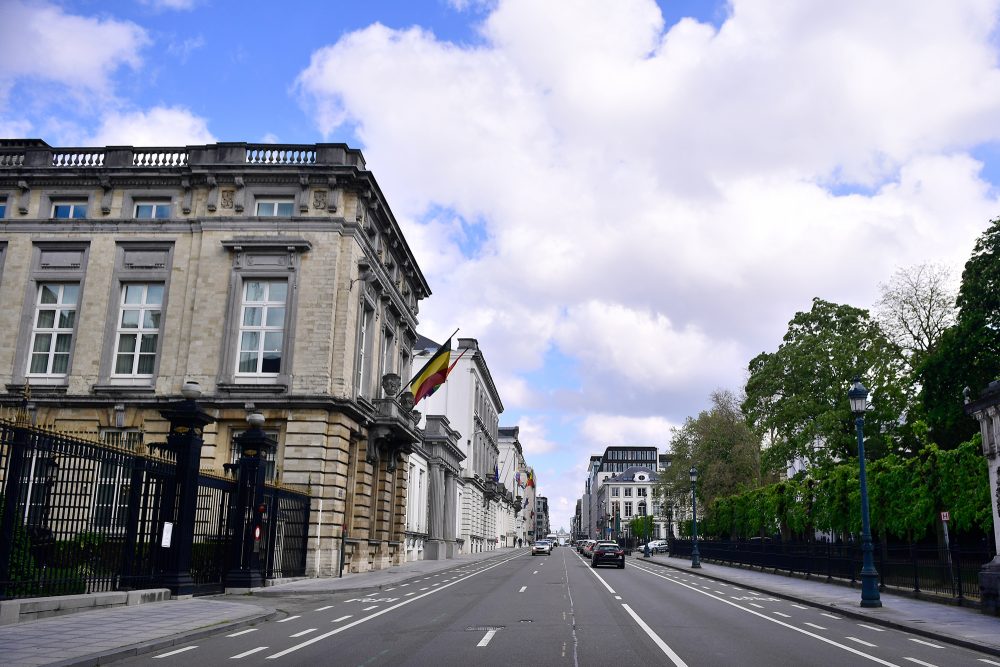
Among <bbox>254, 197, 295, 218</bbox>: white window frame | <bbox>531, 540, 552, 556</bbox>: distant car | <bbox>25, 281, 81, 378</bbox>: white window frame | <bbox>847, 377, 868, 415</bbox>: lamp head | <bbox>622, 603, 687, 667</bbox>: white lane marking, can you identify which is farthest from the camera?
<bbox>531, 540, 552, 556</bbox>: distant car

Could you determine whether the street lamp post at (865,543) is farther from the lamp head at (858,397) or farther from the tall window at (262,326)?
the tall window at (262,326)

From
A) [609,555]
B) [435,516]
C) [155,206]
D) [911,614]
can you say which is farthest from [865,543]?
[435,516]

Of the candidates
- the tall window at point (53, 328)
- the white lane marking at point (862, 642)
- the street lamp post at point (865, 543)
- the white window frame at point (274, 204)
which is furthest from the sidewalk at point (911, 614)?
the tall window at point (53, 328)

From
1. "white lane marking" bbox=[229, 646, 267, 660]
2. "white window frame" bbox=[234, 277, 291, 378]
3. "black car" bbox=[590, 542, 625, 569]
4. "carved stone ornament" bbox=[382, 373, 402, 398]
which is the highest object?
"white window frame" bbox=[234, 277, 291, 378]

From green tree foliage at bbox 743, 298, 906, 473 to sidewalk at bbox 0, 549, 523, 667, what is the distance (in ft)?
130

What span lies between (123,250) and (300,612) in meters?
21.5

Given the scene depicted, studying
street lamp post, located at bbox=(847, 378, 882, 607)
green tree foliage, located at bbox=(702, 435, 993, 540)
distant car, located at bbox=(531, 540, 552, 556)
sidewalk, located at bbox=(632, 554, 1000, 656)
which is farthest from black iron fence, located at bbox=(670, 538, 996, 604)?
distant car, located at bbox=(531, 540, 552, 556)

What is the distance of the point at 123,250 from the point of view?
33.1 meters

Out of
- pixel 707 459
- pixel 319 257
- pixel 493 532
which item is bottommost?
pixel 493 532

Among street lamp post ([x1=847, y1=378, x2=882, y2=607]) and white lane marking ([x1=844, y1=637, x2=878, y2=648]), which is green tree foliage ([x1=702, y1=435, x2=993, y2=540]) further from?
white lane marking ([x1=844, y1=637, x2=878, y2=648])

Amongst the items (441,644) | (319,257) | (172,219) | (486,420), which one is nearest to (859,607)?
(441,644)

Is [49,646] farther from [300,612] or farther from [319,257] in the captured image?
[319,257]

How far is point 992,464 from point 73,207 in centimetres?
3471

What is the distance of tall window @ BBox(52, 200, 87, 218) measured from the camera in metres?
33.4
